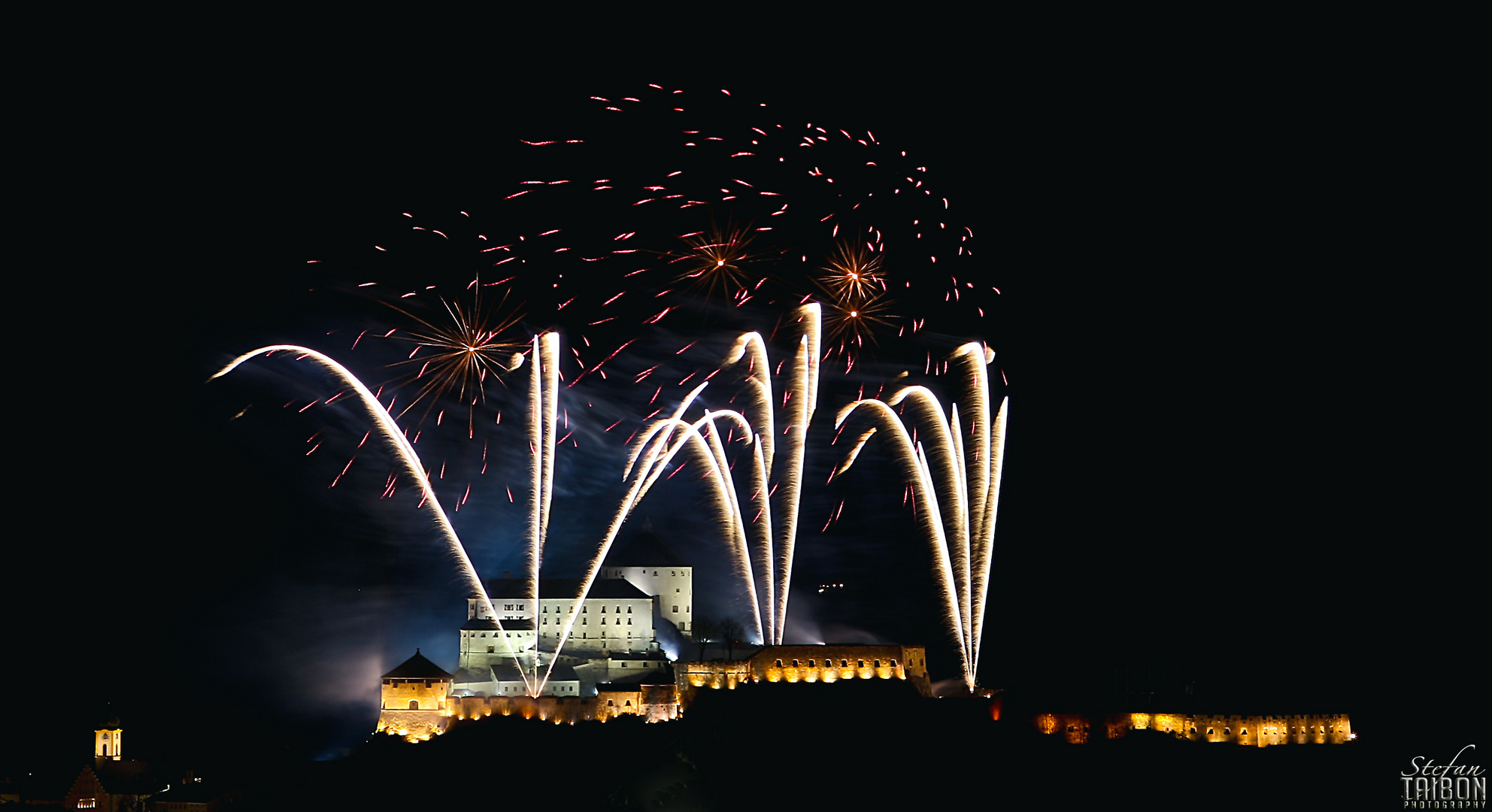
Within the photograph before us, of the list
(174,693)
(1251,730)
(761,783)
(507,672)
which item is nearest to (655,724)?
(761,783)

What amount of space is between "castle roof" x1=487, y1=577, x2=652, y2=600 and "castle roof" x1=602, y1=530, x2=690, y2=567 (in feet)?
9.31

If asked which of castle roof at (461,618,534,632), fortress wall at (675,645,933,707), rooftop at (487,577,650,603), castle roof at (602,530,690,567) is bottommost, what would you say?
fortress wall at (675,645,933,707)

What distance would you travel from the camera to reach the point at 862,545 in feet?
260

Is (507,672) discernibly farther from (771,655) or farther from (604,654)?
(771,655)

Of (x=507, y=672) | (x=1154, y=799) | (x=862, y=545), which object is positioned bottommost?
(x=1154, y=799)

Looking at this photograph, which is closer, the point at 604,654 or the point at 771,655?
the point at 771,655

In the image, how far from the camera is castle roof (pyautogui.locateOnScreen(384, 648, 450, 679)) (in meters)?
53.0

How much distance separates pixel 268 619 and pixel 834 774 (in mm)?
40841

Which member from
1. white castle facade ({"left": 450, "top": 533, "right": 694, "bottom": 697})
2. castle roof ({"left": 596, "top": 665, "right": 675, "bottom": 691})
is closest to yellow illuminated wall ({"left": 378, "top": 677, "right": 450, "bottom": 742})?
white castle facade ({"left": 450, "top": 533, "right": 694, "bottom": 697})

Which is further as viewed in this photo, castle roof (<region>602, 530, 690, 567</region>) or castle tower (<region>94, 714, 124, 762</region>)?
castle roof (<region>602, 530, 690, 567</region>)

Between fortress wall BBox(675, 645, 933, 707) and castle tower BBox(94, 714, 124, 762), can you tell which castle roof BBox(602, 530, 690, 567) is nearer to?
fortress wall BBox(675, 645, 933, 707)

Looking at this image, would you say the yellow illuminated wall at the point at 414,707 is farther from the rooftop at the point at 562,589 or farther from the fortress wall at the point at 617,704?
the rooftop at the point at 562,589

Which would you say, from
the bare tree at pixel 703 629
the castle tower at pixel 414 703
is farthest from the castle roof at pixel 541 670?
the bare tree at pixel 703 629

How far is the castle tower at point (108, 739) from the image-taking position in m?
57.2
